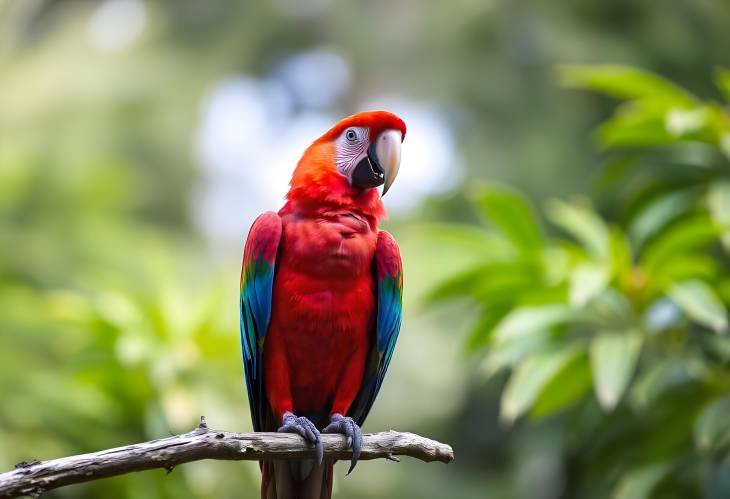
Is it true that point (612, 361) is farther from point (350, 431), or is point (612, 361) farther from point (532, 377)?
point (350, 431)

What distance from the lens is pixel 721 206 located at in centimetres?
300

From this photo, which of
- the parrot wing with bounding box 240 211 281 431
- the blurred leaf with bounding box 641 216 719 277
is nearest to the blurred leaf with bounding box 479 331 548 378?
the blurred leaf with bounding box 641 216 719 277

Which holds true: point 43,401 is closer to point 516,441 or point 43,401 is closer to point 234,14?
point 516,441

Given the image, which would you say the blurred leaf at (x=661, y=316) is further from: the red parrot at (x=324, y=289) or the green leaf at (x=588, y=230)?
the red parrot at (x=324, y=289)

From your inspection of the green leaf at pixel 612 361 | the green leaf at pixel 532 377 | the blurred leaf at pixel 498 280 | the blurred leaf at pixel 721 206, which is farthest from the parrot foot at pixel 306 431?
the blurred leaf at pixel 721 206

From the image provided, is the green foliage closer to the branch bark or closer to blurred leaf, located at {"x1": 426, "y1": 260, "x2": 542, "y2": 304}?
blurred leaf, located at {"x1": 426, "y1": 260, "x2": 542, "y2": 304}

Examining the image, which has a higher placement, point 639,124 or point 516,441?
point 639,124

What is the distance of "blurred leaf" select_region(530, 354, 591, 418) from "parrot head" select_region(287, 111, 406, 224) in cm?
115

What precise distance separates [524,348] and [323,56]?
4179 mm

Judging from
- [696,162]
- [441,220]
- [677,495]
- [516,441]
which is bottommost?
[677,495]

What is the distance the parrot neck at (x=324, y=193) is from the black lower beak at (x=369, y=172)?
4 cm

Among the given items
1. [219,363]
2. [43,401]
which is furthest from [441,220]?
[43,401]

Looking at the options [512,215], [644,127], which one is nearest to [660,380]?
[512,215]

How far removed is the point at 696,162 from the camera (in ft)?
10.9
